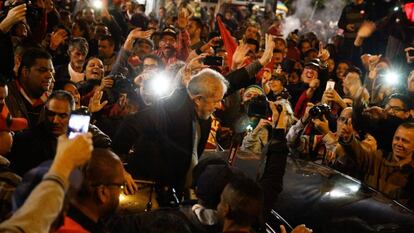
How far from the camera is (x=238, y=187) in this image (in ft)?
9.32

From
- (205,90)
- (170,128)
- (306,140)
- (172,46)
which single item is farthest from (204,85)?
(172,46)

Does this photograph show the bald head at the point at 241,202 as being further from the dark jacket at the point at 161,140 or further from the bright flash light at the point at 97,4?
the bright flash light at the point at 97,4

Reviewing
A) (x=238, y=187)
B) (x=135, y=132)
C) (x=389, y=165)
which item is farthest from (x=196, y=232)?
(x=389, y=165)

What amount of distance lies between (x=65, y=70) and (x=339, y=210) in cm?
431

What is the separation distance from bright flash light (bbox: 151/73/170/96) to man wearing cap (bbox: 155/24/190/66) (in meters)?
1.81

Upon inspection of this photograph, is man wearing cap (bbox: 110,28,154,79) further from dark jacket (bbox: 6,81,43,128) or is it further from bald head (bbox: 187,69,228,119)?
bald head (bbox: 187,69,228,119)

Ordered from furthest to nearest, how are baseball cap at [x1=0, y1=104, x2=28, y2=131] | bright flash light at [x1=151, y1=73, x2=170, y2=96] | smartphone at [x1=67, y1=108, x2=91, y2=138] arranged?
bright flash light at [x1=151, y1=73, x2=170, y2=96] < baseball cap at [x1=0, y1=104, x2=28, y2=131] < smartphone at [x1=67, y1=108, x2=91, y2=138]

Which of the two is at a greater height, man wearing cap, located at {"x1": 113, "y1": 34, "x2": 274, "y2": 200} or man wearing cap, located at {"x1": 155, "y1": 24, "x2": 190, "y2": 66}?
man wearing cap, located at {"x1": 155, "y1": 24, "x2": 190, "y2": 66}

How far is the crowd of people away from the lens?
2539mm

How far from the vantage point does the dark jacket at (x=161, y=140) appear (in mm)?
4301

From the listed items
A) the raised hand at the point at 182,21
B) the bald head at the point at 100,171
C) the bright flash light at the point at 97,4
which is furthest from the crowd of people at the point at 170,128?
the bright flash light at the point at 97,4

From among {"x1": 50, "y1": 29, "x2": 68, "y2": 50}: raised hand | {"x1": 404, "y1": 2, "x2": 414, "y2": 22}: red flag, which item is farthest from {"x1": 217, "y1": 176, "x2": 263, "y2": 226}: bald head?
{"x1": 404, "y1": 2, "x2": 414, "y2": 22}: red flag

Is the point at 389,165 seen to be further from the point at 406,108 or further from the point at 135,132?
the point at 135,132

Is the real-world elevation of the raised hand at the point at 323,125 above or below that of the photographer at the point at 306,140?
above
